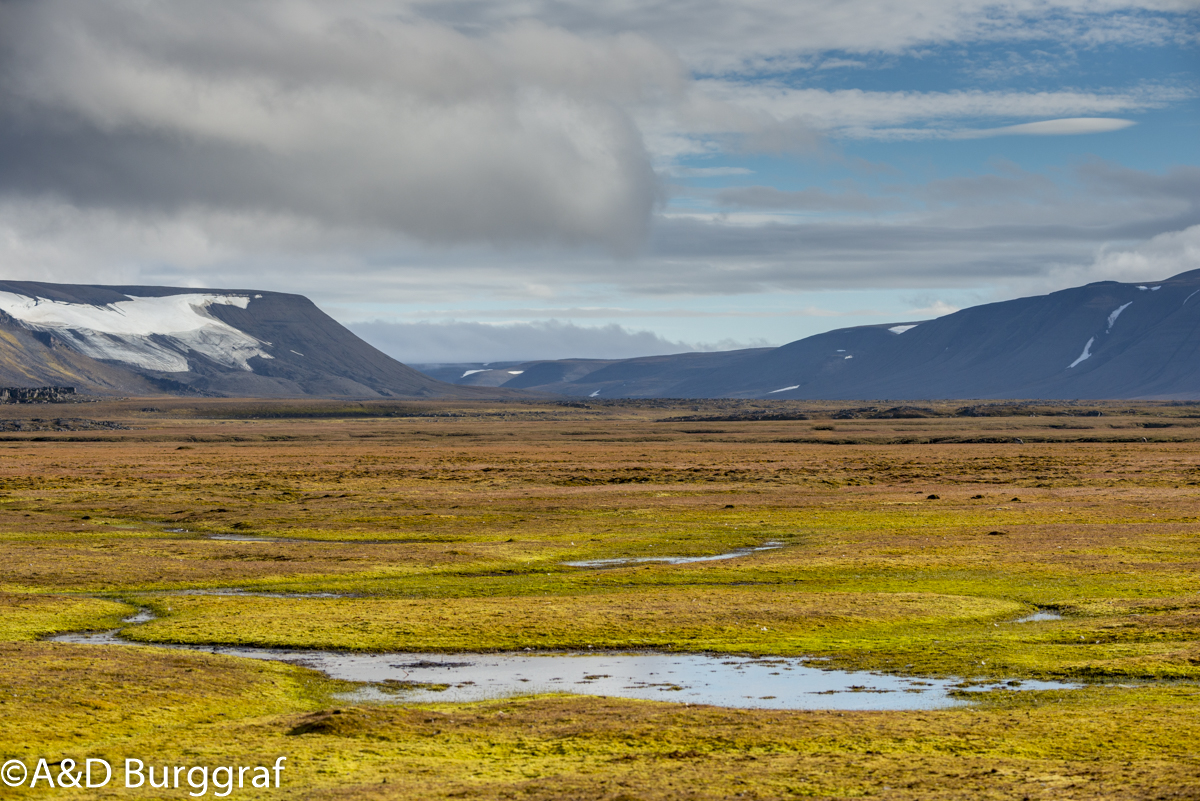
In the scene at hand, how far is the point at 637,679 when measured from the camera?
22.5m

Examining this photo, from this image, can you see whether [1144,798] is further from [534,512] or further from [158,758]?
[534,512]

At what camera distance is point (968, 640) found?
83.4 feet

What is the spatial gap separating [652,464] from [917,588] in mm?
59999

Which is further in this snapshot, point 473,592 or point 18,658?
point 473,592

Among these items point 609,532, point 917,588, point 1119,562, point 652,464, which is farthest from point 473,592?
point 652,464

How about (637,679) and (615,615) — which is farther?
(615,615)

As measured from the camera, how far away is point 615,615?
28.7m

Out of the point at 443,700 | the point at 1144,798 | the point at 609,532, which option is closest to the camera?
the point at 1144,798

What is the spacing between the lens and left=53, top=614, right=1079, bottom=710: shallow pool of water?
67.4ft

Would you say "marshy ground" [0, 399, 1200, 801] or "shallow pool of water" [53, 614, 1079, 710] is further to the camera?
"shallow pool of water" [53, 614, 1079, 710]

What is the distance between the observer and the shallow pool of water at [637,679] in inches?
808

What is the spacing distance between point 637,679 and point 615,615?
6199mm

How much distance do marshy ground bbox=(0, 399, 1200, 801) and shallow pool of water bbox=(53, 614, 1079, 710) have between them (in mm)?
813

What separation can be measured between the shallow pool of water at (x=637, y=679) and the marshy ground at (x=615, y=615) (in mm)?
813
